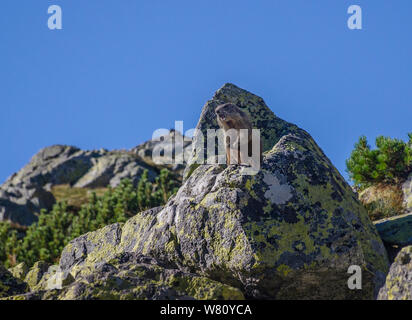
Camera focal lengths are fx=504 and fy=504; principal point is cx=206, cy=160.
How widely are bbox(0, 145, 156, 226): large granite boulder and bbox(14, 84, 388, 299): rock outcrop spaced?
61476mm

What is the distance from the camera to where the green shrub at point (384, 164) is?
51.1 feet

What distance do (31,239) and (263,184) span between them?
112 ft

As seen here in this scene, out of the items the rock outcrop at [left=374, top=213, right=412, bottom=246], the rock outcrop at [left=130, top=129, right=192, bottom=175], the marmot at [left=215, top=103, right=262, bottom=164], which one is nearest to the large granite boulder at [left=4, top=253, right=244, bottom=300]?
the rock outcrop at [left=374, top=213, right=412, bottom=246]

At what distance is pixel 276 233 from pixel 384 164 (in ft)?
26.1

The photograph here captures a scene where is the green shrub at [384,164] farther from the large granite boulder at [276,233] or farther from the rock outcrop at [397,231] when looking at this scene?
the large granite boulder at [276,233]

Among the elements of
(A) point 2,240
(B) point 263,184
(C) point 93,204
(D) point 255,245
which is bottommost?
(A) point 2,240

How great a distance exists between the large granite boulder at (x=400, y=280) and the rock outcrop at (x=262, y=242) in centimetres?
158

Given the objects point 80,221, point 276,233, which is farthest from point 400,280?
point 80,221

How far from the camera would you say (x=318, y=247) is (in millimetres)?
8812

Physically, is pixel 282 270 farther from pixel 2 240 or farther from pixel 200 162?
pixel 2 240

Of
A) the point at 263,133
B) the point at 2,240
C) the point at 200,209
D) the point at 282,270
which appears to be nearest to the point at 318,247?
the point at 282,270

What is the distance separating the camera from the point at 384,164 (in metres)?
15.6

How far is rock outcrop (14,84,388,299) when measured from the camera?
7.90 m

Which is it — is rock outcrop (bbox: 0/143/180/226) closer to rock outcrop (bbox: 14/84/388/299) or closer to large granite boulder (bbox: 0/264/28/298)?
large granite boulder (bbox: 0/264/28/298)
